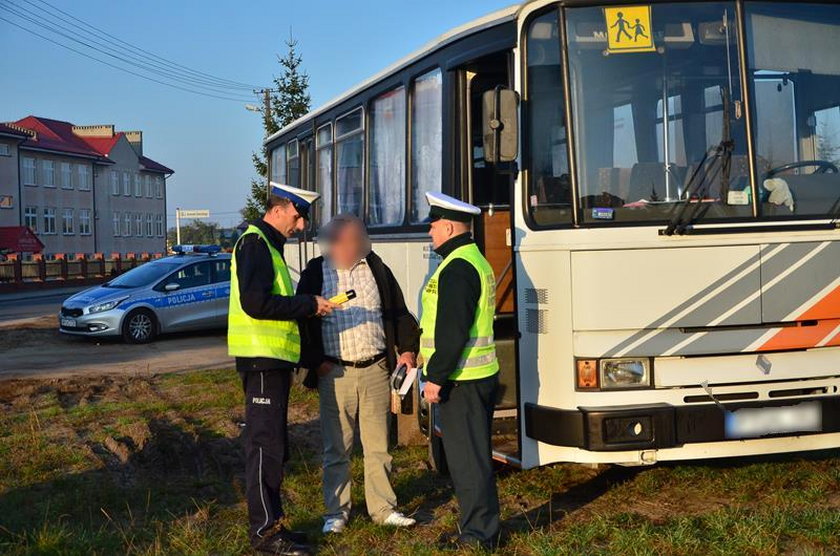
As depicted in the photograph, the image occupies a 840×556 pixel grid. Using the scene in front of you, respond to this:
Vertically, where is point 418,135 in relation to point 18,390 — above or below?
above

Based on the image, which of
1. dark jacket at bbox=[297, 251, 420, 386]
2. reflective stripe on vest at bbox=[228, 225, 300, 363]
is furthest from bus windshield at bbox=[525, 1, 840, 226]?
reflective stripe on vest at bbox=[228, 225, 300, 363]

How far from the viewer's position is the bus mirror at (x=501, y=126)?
20.4ft

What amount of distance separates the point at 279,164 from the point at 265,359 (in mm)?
9343

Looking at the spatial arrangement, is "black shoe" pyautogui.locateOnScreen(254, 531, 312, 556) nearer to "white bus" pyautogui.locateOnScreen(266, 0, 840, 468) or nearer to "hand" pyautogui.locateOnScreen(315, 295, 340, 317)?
"hand" pyautogui.locateOnScreen(315, 295, 340, 317)

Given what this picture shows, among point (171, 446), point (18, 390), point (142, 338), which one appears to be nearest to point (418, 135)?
point (171, 446)

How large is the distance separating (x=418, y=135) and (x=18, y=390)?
6.62 meters

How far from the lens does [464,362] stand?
5598 mm

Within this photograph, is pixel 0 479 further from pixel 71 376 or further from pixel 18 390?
pixel 71 376

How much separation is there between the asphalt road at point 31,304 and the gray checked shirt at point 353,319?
21026 millimetres

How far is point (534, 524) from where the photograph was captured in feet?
20.6

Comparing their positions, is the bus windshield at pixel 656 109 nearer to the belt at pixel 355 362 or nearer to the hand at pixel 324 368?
the belt at pixel 355 362

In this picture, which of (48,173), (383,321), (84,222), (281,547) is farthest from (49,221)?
(281,547)

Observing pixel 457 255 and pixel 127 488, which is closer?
pixel 457 255

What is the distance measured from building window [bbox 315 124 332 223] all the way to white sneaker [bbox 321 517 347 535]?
565cm
